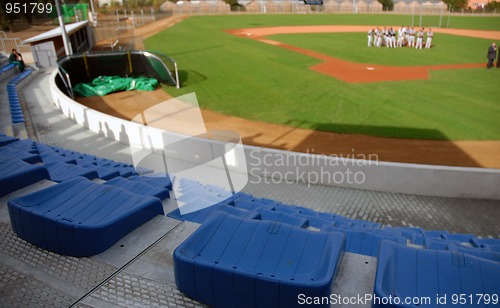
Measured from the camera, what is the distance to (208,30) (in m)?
48.3

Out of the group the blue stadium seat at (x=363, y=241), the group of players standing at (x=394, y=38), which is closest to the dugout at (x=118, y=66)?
the blue stadium seat at (x=363, y=241)

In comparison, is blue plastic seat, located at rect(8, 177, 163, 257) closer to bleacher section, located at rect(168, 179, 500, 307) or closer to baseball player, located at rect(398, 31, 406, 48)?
bleacher section, located at rect(168, 179, 500, 307)

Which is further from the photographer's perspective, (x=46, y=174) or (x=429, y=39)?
(x=429, y=39)

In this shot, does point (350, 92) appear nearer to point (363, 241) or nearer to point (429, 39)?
point (363, 241)

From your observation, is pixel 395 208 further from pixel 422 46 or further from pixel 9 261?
pixel 422 46

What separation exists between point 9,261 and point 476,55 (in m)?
31.9

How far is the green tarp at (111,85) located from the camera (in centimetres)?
1959

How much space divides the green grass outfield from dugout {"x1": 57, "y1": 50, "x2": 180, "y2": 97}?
1.44 m

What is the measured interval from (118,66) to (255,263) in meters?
20.6

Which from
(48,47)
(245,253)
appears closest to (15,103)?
(48,47)

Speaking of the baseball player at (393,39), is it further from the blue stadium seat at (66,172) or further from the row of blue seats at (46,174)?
the blue stadium seat at (66,172)

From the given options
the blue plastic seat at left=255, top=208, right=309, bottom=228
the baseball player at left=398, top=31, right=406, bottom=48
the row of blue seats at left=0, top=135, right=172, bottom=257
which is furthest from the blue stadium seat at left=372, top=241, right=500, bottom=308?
the baseball player at left=398, top=31, right=406, bottom=48

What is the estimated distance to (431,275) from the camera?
3.04m

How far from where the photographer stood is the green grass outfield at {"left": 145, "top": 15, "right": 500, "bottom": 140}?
1412 cm
